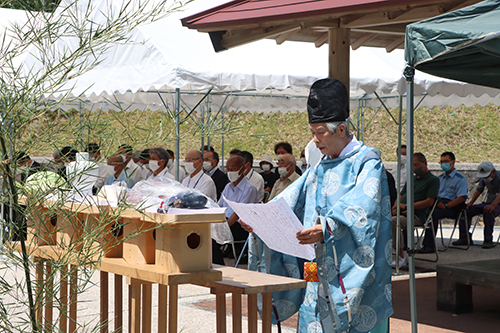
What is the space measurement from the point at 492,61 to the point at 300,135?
17.4m

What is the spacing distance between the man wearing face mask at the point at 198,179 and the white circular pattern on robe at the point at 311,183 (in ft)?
14.6

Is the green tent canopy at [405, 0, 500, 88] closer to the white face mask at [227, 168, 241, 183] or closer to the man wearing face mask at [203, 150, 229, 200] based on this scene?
the white face mask at [227, 168, 241, 183]

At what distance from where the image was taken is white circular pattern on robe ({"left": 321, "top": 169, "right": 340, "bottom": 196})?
A: 2953 mm

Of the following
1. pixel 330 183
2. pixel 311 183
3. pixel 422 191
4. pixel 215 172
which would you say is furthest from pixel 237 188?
pixel 330 183

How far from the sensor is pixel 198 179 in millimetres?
7652

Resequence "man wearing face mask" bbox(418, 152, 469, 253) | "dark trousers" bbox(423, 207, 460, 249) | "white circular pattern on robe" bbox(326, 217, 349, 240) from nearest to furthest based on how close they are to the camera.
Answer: "white circular pattern on robe" bbox(326, 217, 349, 240) → "dark trousers" bbox(423, 207, 460, 249) → "man wearing face mask" bbox(418, 152, 469, 253)

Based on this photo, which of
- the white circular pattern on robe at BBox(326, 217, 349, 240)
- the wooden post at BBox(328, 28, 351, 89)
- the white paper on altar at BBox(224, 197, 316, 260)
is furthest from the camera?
the wooden post at BBox(328, 28, 351, 89)

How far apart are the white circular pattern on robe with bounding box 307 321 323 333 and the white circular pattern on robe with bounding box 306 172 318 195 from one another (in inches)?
25.0

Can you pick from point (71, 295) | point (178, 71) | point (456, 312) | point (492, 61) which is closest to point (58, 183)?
point (71, 295)

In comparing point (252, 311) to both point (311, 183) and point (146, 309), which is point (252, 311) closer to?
point (146, 309)

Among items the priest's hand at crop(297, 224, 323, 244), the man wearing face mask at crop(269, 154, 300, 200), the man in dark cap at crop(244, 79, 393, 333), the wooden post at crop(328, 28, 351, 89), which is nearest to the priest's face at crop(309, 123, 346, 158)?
the man in dark cap at crop(244, 79, 393, 333)

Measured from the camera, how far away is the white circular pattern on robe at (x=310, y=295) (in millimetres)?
2988

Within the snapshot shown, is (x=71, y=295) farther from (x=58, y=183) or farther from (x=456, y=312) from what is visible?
(x=456, y=312)

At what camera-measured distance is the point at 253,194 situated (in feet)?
24.8
